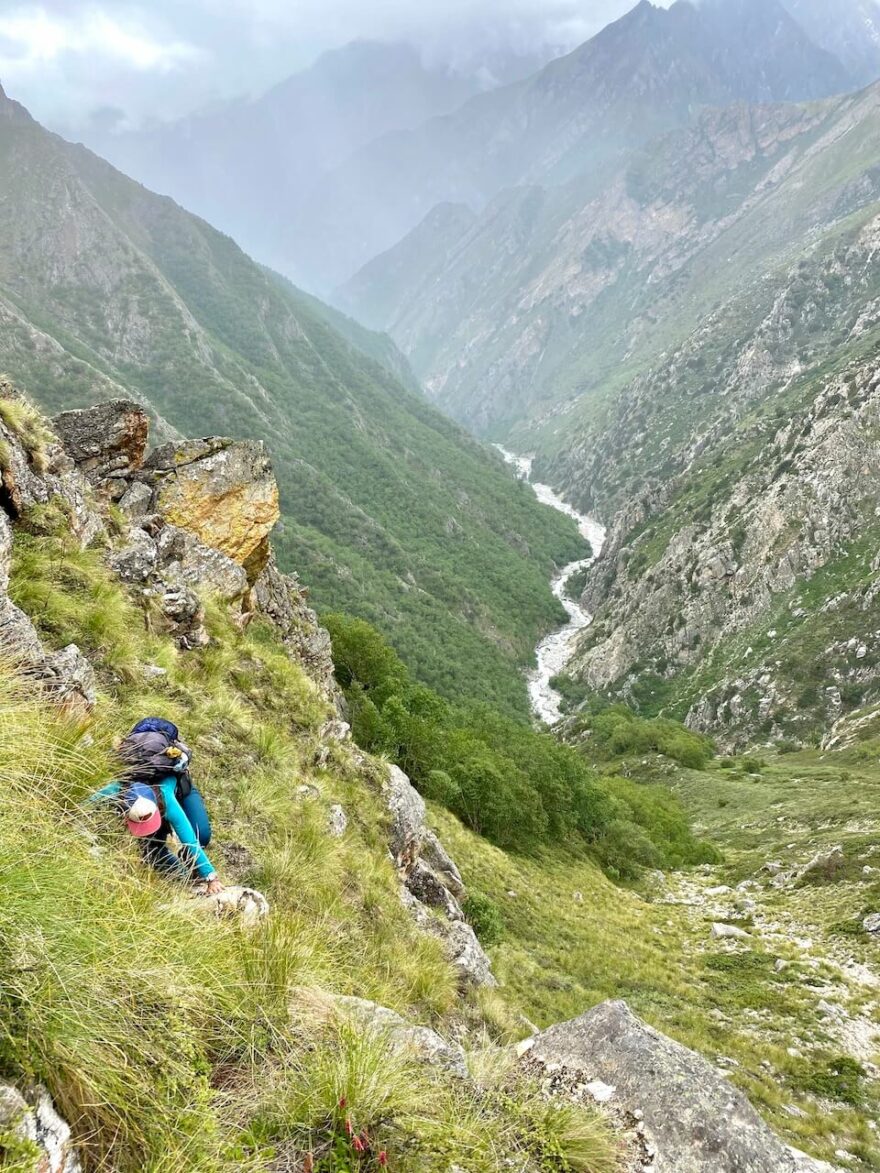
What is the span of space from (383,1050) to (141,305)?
179986 millimetres

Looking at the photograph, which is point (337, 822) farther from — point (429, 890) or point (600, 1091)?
point (600, 1091)

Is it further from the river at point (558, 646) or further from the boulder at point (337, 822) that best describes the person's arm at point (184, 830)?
the river at point (558, 646)

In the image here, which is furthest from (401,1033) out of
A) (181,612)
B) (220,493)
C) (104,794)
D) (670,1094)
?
(220,493)

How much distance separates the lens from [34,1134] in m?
2.25

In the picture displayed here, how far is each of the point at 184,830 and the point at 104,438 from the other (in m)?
14.3

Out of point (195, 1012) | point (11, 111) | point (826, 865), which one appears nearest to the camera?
point (195, 1012)

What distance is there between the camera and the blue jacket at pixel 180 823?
503cm

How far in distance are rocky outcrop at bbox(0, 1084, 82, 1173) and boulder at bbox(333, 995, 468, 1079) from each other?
6.09 ft

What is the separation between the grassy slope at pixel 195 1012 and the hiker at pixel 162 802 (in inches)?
6.8

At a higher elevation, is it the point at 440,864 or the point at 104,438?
the point at 104,438

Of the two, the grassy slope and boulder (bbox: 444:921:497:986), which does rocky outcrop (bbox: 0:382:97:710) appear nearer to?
the grassy slope

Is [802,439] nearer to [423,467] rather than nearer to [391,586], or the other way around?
[391,586]

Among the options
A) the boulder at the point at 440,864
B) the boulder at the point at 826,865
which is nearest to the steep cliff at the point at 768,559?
the boulder at the point at 826,865

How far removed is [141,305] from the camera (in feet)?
492
